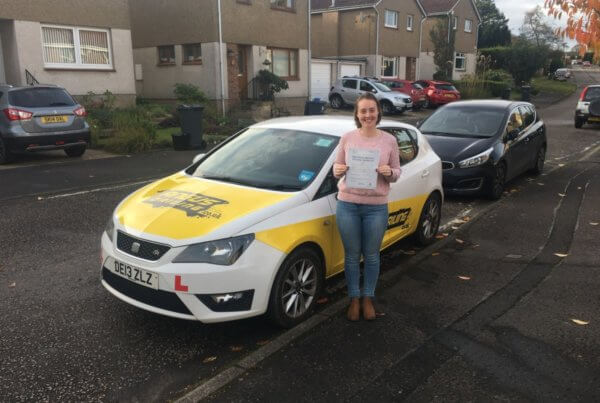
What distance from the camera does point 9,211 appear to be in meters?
7.57

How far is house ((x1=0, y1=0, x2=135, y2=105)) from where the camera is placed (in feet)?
53.3

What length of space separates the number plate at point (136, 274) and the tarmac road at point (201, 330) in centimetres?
48

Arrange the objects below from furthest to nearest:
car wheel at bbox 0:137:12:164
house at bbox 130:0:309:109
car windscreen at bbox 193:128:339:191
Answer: house at bbox 130:0:309:109, car wheel at bbox 0:137:12:164, car windscreen at bbox 193:128:339:191

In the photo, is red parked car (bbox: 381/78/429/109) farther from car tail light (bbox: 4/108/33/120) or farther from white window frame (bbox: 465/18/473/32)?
car tail light (bbox: 4/108/33/120)

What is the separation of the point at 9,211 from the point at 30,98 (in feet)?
14.8

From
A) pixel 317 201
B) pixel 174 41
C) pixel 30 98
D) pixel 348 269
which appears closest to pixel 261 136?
pixel 317 201

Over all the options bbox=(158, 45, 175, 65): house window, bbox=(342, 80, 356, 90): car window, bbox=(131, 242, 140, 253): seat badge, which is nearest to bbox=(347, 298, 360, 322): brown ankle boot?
bbox=(131, 242, 140, 253): seat badge

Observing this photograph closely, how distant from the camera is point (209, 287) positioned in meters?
3.57

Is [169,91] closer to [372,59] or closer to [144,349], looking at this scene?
[372,59]

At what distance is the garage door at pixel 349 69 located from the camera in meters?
32.6

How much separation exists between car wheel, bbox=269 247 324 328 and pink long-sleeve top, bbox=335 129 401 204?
0.55 meters

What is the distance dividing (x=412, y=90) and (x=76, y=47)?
17274 mm

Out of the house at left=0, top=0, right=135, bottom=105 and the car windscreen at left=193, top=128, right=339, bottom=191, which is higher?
the house at left=0, top=0, right=135, bottom=105

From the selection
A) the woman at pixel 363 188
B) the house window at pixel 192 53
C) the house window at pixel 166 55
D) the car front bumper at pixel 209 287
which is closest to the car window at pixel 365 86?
the house window at pixel 192 53
